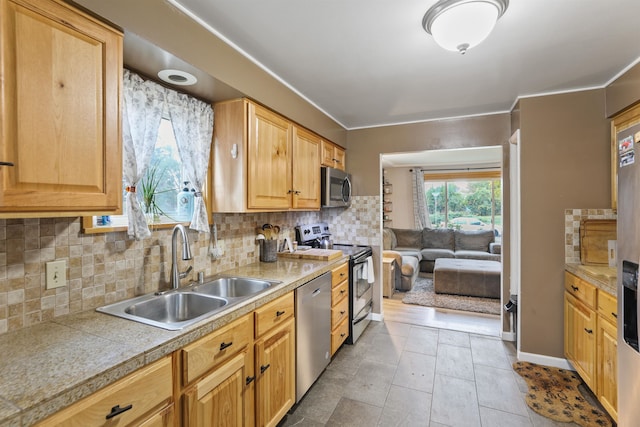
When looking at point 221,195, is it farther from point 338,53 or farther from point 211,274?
point 338,53

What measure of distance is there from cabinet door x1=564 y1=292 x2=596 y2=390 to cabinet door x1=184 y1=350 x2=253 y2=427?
2263 millimetres

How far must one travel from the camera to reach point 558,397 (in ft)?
7.06

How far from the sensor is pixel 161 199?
1.84 meters

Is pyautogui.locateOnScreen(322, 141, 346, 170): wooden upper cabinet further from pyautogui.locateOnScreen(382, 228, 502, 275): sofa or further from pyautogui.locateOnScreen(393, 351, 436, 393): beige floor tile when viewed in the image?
pyautogui.locateOnScreen(382, 228, 502, 275): sofa

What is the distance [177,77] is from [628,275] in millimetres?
2392

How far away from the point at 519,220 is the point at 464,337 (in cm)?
135

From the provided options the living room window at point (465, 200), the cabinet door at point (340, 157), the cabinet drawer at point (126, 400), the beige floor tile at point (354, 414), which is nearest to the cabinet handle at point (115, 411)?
the cabinet drawer at point (126, 400)

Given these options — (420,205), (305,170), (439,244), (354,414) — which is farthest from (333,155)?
(420,205)

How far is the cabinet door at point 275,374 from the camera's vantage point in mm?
1624

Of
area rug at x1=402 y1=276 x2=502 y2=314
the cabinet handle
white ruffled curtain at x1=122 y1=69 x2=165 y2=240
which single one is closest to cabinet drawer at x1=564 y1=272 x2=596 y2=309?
area rug at x1=402 y1=276 x2=502 y2=314

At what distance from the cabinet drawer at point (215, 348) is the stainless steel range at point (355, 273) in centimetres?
159

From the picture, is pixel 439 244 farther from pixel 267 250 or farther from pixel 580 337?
pixel 267 250

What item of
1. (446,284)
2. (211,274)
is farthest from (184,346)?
(446,284)

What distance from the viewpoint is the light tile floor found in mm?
1953
